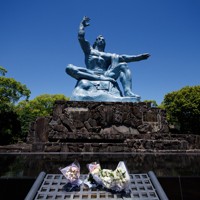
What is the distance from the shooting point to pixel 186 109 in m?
22.7

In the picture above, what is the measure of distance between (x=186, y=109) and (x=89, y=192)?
2314 cm

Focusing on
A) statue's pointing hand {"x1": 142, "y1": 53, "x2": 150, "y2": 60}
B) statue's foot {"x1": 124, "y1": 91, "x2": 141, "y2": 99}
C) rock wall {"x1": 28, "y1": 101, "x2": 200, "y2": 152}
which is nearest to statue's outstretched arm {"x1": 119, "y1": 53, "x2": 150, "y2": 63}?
statue's pointing hand {"x1": 142, "y1": 53, "x2": 150, "y2": 60}

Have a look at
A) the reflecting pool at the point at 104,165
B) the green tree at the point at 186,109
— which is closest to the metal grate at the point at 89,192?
the reflecting pool at the point at 104,165

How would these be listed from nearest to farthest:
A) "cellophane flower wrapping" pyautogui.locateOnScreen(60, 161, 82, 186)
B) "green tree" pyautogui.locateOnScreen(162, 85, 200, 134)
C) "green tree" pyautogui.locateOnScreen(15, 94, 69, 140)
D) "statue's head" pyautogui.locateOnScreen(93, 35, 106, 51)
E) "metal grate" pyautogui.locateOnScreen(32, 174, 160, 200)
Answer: "metal grate" pyautogui.locateOnScreen(32, 174, 160, 200), "cellophane flower wrapping" pyautogui.locateOnScreen(60, 161, 82, 186), "statue's head" pyautogui.locateOnScreen(93, 35, 106, 51), "green tree" pyautogui.locateOnScreen(162, 85, 200, 134), "green tree" pyautogui.locateOnScreen(15, 94, 69, 140)

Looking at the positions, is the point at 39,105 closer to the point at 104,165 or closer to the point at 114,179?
the point at 104,165

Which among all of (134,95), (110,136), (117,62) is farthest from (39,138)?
(117,62)

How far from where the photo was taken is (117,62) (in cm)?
1051

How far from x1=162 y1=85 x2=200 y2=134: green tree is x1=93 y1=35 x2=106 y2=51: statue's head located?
575 inches

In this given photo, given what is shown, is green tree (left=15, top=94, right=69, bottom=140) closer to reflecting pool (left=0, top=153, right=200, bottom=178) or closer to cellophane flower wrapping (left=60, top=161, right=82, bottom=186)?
reflecting pool (left=0, top=153, right=200, bottom=178)

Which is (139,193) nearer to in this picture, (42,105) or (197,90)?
(197,90)

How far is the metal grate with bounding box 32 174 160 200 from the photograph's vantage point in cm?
138

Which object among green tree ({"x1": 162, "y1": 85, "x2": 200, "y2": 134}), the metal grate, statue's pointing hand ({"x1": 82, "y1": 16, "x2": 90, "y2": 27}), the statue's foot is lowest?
the metal grate

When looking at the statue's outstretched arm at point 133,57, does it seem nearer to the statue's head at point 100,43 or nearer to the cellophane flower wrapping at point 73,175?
the statue's head at point 100,43

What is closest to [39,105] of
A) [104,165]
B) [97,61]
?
[97,61]
